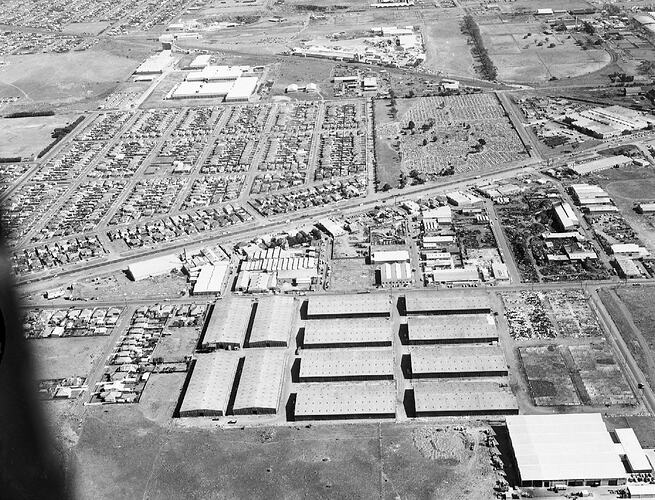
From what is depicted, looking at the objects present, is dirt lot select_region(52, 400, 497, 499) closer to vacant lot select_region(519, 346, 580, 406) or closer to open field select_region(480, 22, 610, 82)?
Answer: vacant lot select_region(519, 346, 580, 406)

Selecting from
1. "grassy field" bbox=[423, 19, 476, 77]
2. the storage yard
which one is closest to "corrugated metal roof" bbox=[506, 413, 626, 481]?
the storage yard

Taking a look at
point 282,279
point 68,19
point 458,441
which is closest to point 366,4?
point 68,19

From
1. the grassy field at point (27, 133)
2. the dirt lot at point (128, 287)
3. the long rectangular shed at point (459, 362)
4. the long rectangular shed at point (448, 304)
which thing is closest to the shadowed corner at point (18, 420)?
the long rectangular shed at point (459, 362)

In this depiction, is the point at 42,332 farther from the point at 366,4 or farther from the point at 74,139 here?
the point at 366,4

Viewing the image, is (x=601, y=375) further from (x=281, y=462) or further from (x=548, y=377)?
(x=281, y=462)

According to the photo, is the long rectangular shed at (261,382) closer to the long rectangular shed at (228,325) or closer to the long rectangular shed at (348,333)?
the long rectangular shed at (228,325)

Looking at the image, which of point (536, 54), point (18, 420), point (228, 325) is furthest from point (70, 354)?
point (536, 54)
